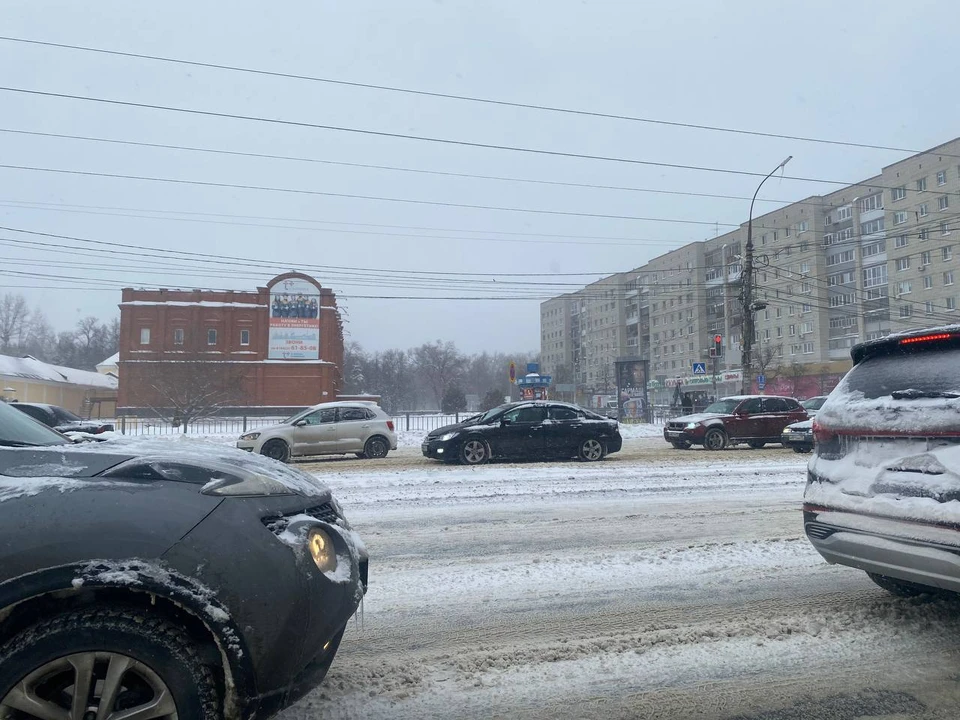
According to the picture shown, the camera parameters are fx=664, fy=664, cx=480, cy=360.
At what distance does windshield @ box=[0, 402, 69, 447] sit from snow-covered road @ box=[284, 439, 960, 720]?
1.81 m

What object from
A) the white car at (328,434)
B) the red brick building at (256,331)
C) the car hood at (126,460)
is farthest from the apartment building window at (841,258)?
the car hood at (126,460)

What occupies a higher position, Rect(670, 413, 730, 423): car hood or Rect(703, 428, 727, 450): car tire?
Rect(670, 413, 730, 423): car hood

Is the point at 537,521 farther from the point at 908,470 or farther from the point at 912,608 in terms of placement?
the point at 908,470

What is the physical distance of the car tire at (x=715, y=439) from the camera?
1969 centimetres

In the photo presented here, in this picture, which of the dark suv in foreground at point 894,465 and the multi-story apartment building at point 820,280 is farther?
the multi-story apartment building at point 820,280

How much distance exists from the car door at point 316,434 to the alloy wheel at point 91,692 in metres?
15.9

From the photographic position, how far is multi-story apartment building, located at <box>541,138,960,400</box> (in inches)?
1891

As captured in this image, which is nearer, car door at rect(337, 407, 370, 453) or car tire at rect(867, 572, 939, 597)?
car tire at rect(867, 572, 939, 597)

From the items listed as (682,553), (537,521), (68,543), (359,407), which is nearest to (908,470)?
(682,553)

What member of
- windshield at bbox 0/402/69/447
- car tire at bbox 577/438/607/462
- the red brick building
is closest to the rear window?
windshield at bbox 0/402/69/447

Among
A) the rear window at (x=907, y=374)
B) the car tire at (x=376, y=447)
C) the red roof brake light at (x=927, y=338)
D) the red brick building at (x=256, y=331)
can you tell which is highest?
the red brick building at (x=256, y=331)

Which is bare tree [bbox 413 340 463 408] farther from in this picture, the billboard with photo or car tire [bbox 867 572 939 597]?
car tire [bbox 867 572 939 597]

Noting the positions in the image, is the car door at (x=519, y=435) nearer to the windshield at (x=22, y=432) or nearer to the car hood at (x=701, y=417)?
the car hood at (x=701, y=417)

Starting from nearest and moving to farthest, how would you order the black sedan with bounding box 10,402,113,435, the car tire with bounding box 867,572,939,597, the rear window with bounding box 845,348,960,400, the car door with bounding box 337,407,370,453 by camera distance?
1. the rear window with bounding box 845,348,960,400
2. the car tire with bounding box 867,572,939,597
3. the black sedan with bounding box 10,402,113,435
4. the car door with bounding box 337,407,370,453
